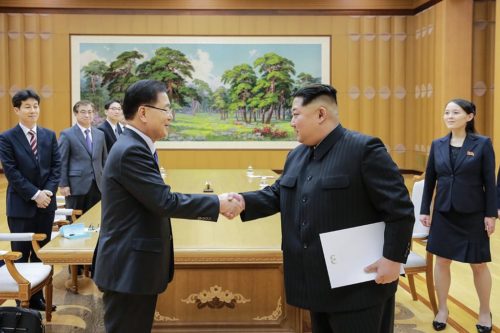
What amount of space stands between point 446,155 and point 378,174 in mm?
2080

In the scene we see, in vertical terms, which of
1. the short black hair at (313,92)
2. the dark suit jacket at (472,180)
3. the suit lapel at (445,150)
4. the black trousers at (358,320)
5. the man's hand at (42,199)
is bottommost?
the black trousers at (358,320)

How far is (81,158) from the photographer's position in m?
5.57

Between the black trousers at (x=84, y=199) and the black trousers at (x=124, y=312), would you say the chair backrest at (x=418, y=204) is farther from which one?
the black trousers at (x=84, y=199)

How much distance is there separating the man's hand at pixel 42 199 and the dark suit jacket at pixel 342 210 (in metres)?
2.70

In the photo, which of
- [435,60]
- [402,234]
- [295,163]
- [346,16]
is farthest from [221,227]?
[346,16]

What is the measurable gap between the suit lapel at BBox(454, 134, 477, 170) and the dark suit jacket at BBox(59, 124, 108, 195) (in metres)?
3.35

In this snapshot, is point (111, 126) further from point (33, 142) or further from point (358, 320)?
point (358, 320)

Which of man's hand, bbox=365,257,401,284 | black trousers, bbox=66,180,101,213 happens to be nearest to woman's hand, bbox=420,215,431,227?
man's hand, bbox=365,257,401,284

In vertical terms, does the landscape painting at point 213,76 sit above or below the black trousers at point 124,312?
above

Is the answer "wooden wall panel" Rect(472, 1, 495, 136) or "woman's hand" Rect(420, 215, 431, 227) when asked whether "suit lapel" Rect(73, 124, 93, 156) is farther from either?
"wooden wall panel" Rect(472, 1, 495, 136)

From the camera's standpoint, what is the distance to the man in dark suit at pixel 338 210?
1.98 m

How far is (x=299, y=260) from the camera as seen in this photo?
6.89ft

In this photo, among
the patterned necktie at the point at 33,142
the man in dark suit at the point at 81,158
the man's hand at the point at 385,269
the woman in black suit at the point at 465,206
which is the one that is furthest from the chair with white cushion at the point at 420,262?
the man in dark suit at the point at 81,158

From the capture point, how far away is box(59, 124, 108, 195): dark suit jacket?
18.1 ft
